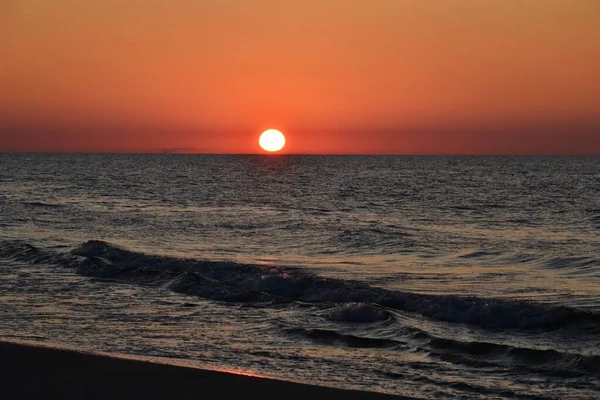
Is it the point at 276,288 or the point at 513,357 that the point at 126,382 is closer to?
the point at 513,357

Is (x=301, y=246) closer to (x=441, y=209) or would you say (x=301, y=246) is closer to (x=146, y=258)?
(x=146, y=258)

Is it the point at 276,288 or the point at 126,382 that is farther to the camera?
the point at 276,288

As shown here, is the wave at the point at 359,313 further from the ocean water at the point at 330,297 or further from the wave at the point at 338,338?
the wave at the point at 338,338

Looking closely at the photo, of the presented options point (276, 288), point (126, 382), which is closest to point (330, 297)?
point (276, 288)

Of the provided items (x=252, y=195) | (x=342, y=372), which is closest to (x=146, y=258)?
(x=342, y=372)

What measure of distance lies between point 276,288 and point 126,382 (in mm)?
8003

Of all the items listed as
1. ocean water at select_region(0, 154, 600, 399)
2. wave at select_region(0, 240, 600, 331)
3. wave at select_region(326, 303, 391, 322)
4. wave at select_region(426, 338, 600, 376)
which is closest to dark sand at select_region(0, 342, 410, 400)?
ocean water at select_region(0, 154, 600, 399)

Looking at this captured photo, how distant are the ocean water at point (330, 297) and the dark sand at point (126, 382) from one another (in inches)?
21.4

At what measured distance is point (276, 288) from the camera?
16.8m

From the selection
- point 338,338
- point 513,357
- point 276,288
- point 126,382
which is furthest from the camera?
point 276,288

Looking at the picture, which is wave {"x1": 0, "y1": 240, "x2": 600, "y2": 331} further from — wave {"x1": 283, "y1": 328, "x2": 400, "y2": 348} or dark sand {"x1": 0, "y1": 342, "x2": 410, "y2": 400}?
dark sand {"x1": 0, "y1": 342, "x2": 410, "y2": 400}

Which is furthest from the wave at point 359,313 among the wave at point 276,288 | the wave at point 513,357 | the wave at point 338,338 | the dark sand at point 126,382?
the dark sand at point 126,382

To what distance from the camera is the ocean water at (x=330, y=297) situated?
10367 millimetres

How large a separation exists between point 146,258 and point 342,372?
12.0 metres
